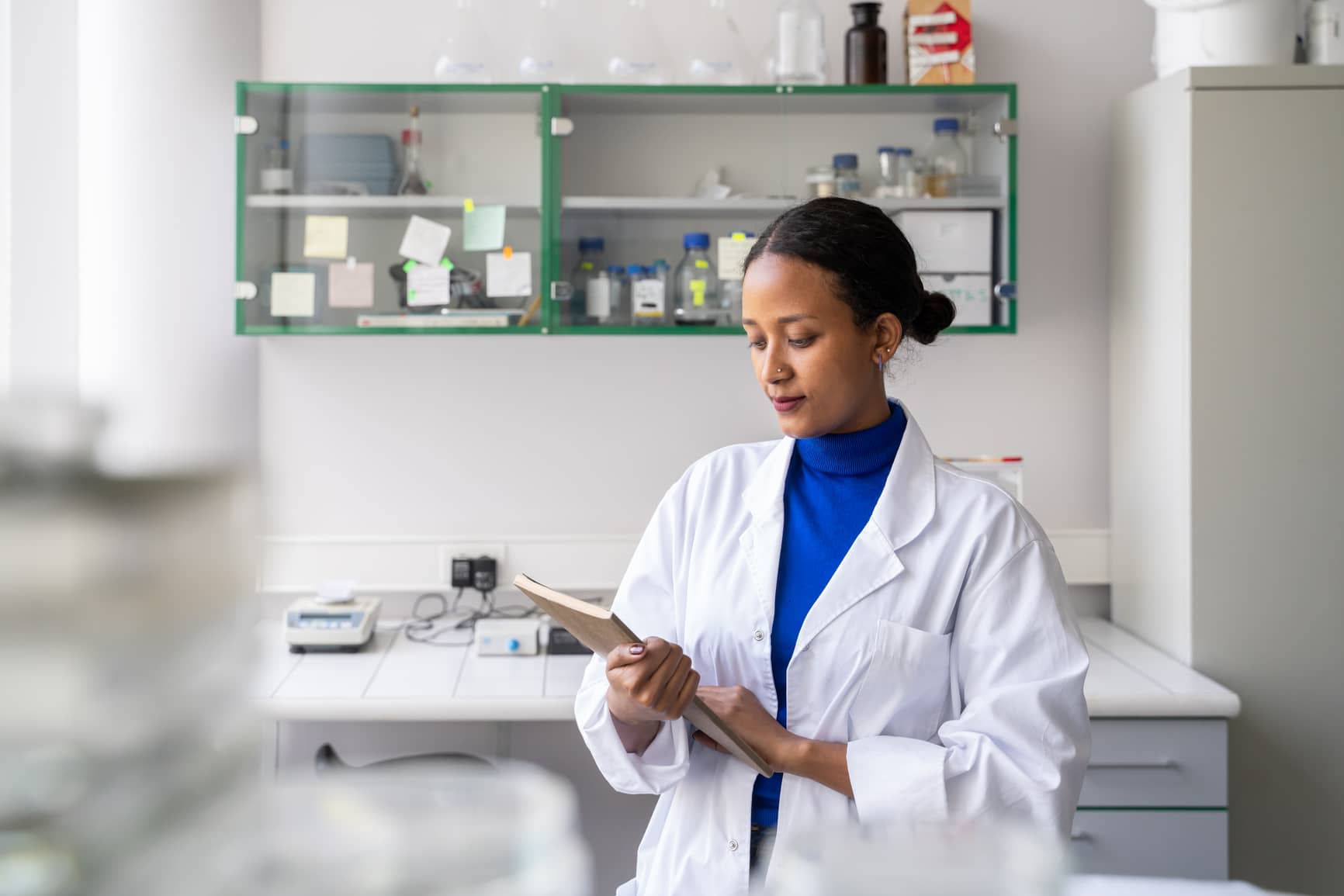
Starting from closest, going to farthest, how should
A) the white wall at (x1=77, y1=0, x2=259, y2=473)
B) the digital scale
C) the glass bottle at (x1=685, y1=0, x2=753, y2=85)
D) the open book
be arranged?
the open book → the white wall at (x1=77, y1=0, x2=259, y2=473) → the digital scale → the glass bottle at (x1=685, y1=0, x2=753, y2=85)

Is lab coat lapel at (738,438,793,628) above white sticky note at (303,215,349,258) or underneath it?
underneath

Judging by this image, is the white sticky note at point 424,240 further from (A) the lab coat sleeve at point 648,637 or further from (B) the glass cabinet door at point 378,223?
(A) the lab coat sleeve at point 648,637

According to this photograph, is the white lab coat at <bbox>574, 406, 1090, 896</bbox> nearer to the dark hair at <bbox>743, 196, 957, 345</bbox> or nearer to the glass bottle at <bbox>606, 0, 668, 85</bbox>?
the dark hair at <bbox>743, 196, 957, 345</bbox>

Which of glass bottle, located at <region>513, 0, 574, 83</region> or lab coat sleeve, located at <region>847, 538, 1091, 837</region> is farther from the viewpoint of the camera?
glass bottle, located at <region>513, 0, 574, 83</region>

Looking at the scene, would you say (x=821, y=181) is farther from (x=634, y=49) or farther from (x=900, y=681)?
(x=900, y=681)

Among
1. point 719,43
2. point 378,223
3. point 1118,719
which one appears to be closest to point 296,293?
point 378,223

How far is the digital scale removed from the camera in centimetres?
233

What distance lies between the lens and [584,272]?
243cm

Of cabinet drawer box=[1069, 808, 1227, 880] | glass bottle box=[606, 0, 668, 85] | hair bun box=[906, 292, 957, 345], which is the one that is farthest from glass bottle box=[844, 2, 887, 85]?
cabinet drawer box=[1069, 808, 1227, 880]

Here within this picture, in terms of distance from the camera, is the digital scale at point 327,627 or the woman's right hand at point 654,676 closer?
the woman's right hand at point 654,676

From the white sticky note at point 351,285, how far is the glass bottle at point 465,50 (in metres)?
0.49

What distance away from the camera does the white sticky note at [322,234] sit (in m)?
2.38

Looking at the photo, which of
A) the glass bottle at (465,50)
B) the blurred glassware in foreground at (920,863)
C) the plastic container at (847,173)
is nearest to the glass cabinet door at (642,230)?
the plastic container at (847,173)

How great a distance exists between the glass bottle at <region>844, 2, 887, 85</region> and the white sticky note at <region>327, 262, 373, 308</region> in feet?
3.95
